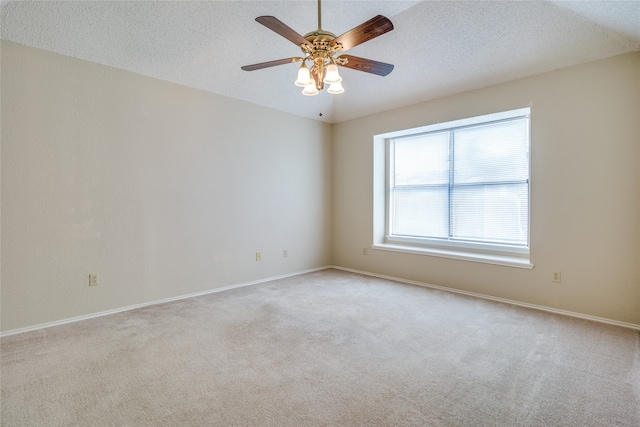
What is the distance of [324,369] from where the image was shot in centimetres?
219

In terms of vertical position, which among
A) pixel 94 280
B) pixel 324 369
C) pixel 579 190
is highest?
pixel 579 190

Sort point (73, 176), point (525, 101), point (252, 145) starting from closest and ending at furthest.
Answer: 1. point (73, 176)
2. point (525, 101)
3. point (252, 145)

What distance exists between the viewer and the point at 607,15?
2553mm

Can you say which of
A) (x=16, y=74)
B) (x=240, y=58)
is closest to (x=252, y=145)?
(x=240, y=58)

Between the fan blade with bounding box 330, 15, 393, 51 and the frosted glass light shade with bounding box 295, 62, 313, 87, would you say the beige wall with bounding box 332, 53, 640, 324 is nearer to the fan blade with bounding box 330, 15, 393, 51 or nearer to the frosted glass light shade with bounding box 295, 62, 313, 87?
the fan blade with bounding box 330, 15, 393, 51

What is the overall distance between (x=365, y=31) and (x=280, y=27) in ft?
1.81

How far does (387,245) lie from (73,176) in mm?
4022

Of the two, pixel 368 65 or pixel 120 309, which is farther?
pixel 120 309

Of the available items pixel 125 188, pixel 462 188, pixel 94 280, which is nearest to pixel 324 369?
pixel 94 280

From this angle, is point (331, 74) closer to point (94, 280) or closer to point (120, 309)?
point (94, 280)

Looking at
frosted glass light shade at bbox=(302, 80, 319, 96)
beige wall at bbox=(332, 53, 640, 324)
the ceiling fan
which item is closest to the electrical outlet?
the ceiling fan

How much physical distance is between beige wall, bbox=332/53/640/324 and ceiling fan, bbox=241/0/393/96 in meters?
2.04

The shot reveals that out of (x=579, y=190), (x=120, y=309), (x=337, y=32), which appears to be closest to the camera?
(x=579, y=190)

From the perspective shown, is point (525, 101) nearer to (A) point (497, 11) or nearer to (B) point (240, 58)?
(A) point (497, 11)
